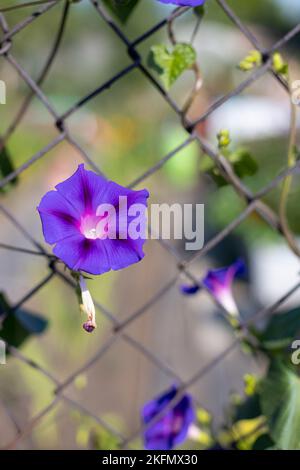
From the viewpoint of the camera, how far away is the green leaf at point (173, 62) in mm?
739

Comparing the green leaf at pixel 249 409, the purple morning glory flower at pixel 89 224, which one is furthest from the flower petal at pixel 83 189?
the green leaf at pixel 249 409

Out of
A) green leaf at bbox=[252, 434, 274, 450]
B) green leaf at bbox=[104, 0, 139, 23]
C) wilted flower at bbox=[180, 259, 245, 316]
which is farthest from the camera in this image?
wilted flower at bbox=[180, 259, 245, 316]

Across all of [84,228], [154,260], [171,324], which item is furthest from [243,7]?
[84,228]

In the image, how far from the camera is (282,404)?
81 centimetres

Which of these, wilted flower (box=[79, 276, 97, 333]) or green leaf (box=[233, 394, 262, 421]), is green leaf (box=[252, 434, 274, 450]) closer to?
green leaf (box=[233, 394, 262, 421])

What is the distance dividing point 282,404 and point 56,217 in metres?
0.39

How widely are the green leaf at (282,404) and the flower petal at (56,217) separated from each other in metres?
0.36

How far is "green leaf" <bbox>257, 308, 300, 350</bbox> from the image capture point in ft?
2.73

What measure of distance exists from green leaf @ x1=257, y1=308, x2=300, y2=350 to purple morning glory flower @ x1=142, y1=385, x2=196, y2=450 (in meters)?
0.15

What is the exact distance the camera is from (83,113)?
770cm

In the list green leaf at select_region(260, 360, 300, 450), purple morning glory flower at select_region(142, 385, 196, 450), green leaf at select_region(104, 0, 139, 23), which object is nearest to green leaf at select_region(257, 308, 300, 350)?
green leaf at select_region(260, 360, 300, 450)

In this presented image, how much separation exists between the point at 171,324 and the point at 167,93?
6.47 feet

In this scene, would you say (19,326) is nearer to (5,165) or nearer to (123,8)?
(5,165)
